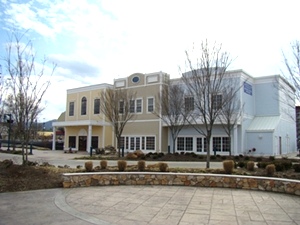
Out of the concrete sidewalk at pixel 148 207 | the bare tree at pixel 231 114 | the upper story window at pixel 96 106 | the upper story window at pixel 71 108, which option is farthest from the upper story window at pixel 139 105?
the concrete sidewalk at pixel 148 207

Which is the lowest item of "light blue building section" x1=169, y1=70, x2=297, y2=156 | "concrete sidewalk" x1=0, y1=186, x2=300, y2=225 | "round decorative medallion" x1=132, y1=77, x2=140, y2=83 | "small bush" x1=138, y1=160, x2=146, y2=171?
"concrete sidewalk" x1=0, y1=186, x2=300, y2=225

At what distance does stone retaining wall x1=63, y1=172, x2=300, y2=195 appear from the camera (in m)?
9.58

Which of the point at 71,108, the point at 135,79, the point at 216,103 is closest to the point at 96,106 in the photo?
→ the point at 71,108

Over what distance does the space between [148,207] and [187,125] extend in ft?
76.3

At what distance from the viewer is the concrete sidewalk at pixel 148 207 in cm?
608

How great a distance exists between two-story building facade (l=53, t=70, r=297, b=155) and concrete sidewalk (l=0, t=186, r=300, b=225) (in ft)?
61.2

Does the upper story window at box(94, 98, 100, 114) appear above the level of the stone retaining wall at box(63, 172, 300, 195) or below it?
above

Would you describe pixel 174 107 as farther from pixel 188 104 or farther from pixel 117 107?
pixel 117 107

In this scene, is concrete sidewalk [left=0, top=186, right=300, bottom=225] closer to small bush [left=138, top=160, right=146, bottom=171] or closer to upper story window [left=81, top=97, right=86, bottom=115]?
small bush [left=138, top=160, right=146, bottom=171]

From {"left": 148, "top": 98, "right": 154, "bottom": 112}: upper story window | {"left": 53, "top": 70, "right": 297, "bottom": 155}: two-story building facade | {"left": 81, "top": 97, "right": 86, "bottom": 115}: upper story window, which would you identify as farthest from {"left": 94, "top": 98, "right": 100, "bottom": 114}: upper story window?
{"left": 148, "top": 98, "right": 154, "bottom": 112}: upper story window

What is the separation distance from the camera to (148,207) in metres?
7.23

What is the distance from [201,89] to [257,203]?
7686mm

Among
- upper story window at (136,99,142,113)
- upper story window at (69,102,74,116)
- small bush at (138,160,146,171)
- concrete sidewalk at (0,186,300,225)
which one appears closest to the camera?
concrete sidewalk at (0,186,300,225)

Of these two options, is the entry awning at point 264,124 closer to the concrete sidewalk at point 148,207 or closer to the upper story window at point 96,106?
the upper story window at point 96,106
